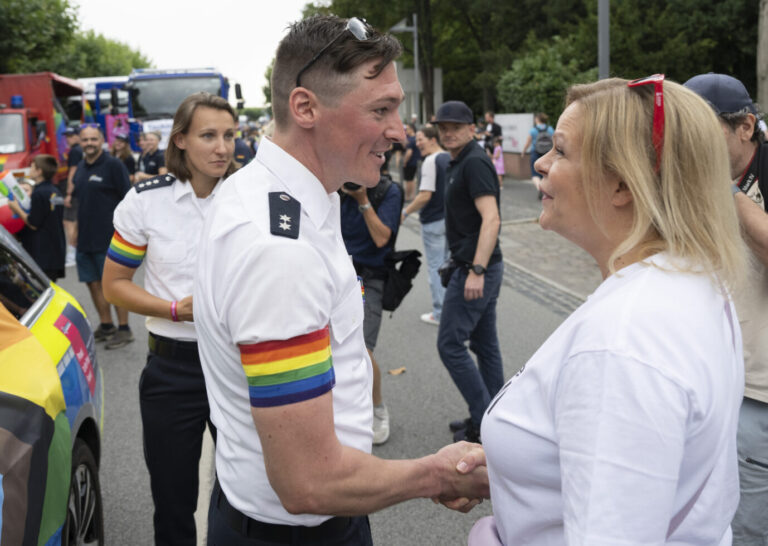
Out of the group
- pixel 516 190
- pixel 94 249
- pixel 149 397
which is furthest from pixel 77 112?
pixel 149 397

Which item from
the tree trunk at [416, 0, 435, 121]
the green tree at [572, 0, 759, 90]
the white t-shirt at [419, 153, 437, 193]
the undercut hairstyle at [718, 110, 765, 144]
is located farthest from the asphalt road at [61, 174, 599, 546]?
the tree trunk at [416, 0, 435, 121]

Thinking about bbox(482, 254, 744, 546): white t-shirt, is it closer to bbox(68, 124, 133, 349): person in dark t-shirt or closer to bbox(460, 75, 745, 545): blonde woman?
bbox(460, 75, 745, 545): blonde woman

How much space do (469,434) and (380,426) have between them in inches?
22.5

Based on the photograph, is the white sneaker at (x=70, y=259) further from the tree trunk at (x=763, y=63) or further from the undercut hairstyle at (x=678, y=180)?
the undercut hairstyle at (x=678, y=180)

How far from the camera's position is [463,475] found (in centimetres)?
170

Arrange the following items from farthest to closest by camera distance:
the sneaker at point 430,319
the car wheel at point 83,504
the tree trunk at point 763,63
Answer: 1. the tree trunk at point 763,63
2. the sneaker at point 430,319
3. the car wheel at point 83,504

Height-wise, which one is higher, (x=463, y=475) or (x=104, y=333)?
(x=463, y=475)

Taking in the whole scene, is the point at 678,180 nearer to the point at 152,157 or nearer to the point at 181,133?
the point at 181,133

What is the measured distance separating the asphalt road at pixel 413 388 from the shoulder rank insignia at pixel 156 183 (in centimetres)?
180

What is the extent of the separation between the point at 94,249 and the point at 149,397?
484 centimetres

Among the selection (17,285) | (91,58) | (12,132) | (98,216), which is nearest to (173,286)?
(17,285)

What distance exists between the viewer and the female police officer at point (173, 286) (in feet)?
9.49

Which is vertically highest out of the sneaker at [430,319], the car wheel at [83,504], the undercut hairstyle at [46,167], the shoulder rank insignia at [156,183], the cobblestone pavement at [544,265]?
the shoulder rank insignia at [156,183]

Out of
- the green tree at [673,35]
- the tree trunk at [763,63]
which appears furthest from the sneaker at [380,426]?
the green tree at [673,35]
